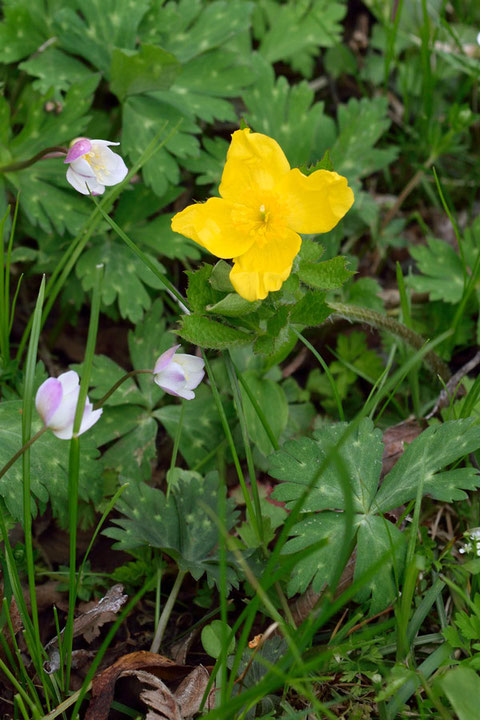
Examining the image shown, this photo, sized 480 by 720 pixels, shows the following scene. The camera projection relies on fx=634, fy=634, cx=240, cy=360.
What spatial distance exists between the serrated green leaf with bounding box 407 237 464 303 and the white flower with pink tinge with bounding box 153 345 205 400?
52.0 inches

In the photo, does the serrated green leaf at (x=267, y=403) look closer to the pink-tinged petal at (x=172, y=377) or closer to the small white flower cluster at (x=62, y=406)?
the pink-tinged petal at (x=172, y=377)

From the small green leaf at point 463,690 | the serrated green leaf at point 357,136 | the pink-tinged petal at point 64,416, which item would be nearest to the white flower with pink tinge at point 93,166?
the pink-tinged petal at point 64,416

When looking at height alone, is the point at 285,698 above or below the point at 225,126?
below

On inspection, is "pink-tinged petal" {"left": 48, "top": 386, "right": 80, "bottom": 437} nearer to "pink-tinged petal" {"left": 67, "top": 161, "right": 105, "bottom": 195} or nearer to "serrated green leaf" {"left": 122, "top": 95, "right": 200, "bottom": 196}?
"pink-tinged petal" {"left": 67, "top": 161, "right": 105, "bottom": 195}

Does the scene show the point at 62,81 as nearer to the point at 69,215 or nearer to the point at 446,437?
Answer: the point at 69,215

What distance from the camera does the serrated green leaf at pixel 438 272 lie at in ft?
9.48

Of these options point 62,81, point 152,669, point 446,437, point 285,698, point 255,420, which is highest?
point 62,81

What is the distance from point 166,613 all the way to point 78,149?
5.15ft

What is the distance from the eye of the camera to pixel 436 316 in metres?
3.00

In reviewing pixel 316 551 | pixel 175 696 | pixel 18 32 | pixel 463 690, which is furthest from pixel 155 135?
pixel 463 690

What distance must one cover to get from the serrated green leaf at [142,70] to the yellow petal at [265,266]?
1.21 metres

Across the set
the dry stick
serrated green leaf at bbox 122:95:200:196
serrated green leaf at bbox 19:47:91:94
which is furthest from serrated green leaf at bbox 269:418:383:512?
serrated green leaf at bbox 19:47:91:94

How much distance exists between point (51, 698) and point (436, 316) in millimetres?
2222

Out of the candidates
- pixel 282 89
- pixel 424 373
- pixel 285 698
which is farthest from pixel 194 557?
pixel 282 89
